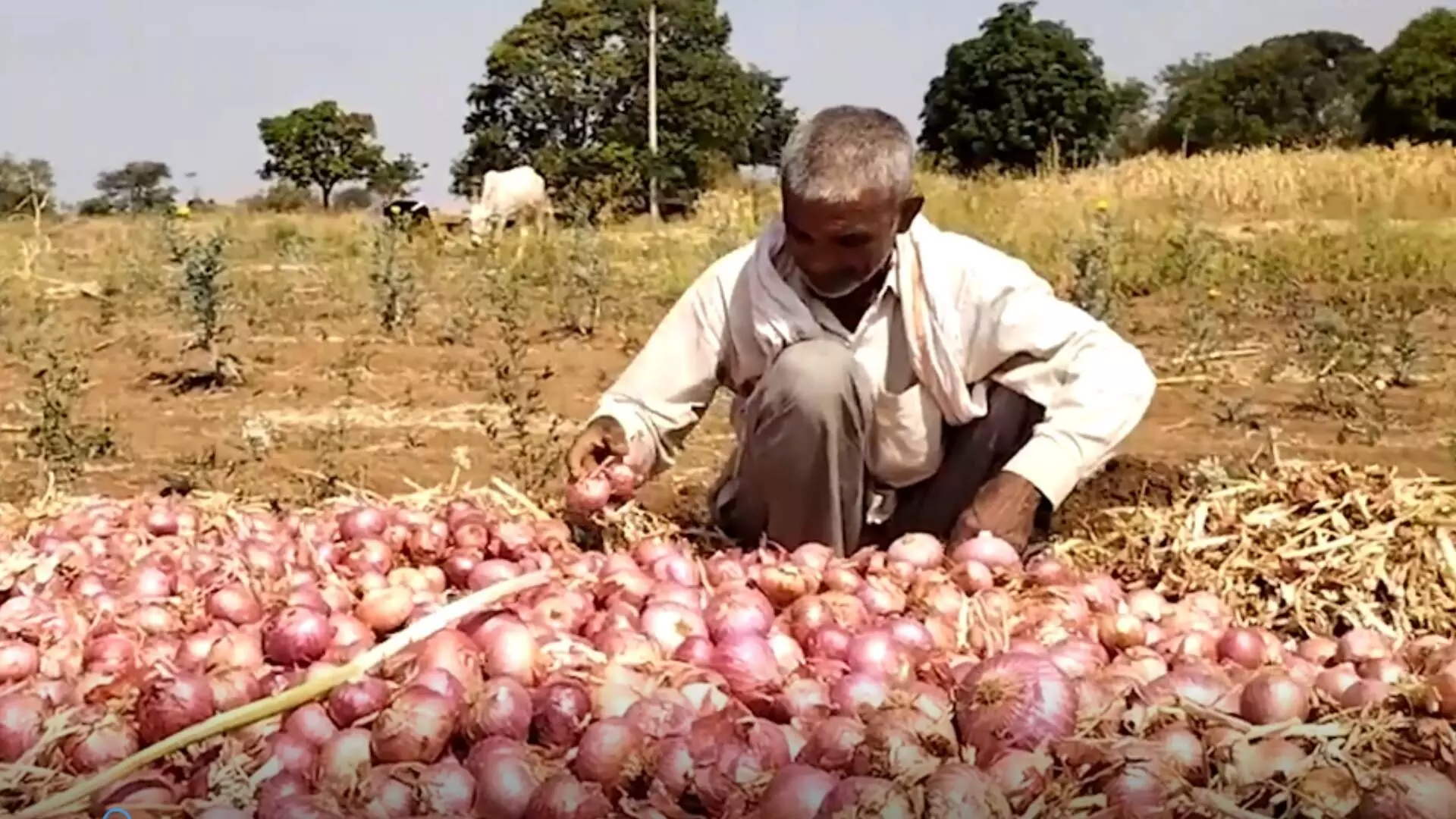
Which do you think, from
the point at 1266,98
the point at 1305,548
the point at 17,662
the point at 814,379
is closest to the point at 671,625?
the point at 814,379

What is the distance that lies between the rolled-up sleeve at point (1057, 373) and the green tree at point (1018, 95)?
118 ft

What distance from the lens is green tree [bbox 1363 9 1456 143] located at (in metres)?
32.2

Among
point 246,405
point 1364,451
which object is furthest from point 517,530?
point 246,405

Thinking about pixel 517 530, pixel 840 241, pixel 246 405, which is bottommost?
pixel 246 405

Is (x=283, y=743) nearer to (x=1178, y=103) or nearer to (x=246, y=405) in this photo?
(x=246, y=405)

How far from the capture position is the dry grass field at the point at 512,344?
177 inches

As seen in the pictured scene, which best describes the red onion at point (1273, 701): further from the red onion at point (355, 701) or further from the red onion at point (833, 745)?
the red onion at point (355, 701)

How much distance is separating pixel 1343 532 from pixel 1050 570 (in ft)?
1.70

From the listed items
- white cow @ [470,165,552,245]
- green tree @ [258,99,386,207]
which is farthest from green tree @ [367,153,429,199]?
white cow @ [470,165,552,245]

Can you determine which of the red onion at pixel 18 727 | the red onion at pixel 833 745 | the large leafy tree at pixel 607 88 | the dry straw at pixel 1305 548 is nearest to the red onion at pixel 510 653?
the red onion at pixel 833 745

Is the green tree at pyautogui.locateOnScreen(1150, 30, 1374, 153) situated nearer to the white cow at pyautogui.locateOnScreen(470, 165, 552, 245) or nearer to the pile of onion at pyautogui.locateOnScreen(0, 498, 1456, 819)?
the white cow at pyautogui.locateOnScreen(470, 165, 552, 245)

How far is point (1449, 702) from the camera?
1746mm

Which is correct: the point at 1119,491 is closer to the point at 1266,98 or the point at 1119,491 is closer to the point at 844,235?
the point at 844,235

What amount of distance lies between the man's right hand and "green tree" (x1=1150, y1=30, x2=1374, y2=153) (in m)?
40.9
